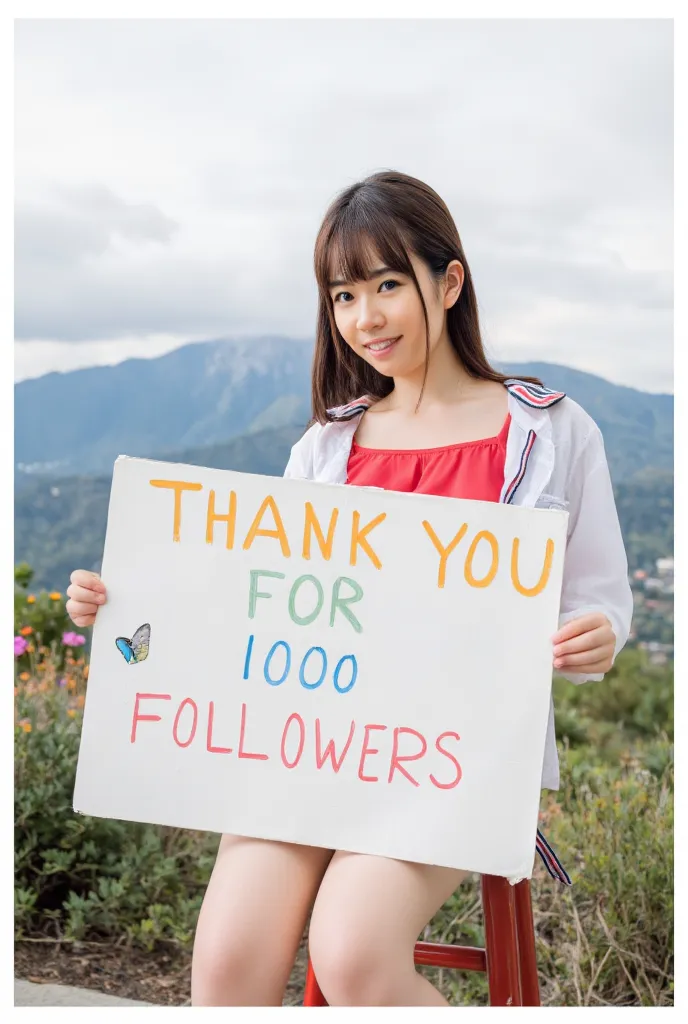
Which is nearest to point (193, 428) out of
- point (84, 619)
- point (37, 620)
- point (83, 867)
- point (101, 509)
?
point (101, 509)

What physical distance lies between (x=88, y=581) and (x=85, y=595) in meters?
0.02

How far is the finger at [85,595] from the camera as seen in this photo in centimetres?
140

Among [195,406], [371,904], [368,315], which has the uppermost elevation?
[195,406]

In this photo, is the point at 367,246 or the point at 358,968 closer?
the point at 358,968

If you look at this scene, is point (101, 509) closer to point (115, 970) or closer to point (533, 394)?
point (115, 970)

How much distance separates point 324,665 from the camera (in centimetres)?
138

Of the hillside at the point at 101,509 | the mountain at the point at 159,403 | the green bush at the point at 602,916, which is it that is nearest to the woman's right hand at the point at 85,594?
the green bush at the point at 602,916

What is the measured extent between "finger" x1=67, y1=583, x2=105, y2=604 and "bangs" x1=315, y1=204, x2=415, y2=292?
0.63m

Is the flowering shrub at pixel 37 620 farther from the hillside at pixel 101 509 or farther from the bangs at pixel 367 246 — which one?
the bangs at pixel 367 246

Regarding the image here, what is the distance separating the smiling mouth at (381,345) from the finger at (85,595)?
1.92 feet

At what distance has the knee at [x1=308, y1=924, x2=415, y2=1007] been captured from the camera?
4.01 feet

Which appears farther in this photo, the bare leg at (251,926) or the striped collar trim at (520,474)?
the striped collar trim at (520,474)

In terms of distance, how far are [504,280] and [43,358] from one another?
2.03 meters

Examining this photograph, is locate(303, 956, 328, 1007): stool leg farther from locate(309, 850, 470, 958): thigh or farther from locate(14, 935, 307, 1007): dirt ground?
locate(14, 935, 307, 1007): dirt ground
